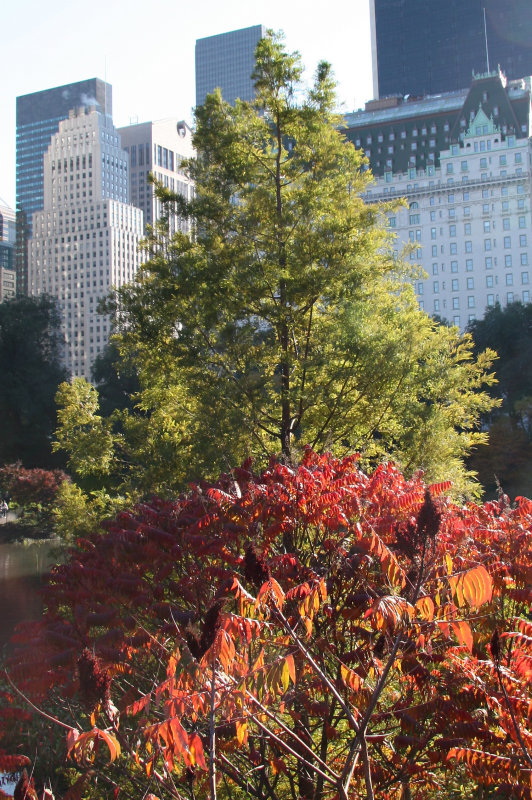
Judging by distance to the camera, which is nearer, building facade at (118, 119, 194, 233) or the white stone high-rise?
the white stone high-rise

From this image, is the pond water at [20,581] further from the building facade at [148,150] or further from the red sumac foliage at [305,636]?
the building facade at [148,150]

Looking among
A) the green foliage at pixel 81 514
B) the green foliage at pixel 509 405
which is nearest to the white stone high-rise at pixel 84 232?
the green foliage at pixel 509 405

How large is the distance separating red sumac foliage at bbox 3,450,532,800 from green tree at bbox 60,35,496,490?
4.65 metres

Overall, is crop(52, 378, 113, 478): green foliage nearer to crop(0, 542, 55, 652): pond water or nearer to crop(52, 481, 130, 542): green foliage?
crop(52, 481, 130, 542): green foliage

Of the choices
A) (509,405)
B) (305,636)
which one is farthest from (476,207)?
(305,636)

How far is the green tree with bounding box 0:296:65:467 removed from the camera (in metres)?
52.8

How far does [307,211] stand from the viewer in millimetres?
13727

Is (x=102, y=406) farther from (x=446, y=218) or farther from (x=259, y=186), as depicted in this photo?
(x=446, y=218)

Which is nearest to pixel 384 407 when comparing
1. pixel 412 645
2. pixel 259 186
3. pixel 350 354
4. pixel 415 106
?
pixel 350 354

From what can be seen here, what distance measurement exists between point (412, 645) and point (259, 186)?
10614 mm

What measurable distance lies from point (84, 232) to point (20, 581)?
138 metres

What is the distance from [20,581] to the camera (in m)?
30.8

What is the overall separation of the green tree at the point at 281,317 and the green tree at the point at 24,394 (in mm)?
39671

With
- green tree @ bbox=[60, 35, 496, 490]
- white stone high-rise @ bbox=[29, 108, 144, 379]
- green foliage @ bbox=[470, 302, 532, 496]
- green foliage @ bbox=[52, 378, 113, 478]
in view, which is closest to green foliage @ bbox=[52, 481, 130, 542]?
green foliage @ bbox=[52, 378, 113, 478]
